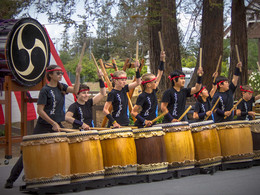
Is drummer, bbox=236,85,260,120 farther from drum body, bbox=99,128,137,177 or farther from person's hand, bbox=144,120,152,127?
drum body, bbox=99,128,137,177

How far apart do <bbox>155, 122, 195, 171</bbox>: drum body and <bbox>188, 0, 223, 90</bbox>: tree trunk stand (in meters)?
5.75

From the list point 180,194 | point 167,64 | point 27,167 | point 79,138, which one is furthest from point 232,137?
point 167,64

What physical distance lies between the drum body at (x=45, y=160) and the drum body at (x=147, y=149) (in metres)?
1.40

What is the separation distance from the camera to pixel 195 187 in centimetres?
666

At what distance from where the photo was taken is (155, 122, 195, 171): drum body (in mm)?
7500

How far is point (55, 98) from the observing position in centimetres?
672

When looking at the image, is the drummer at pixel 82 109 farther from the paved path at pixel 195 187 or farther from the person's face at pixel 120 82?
the paved path at pixel 195 187

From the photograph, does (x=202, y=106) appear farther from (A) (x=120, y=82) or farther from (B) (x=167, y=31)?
(B) (x=167, y=31)

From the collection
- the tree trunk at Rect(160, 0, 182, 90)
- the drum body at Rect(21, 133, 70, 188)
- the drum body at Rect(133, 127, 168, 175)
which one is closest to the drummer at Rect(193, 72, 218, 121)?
the drum body at Rect(133, 127, 168, 175)

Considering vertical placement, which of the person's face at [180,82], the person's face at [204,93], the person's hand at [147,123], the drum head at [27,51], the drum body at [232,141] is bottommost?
the drum body at [232,141]

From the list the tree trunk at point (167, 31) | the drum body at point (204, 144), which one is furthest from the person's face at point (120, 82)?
the tree trunk at point (167, 31)

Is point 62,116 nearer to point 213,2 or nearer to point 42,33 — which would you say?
point 42,33

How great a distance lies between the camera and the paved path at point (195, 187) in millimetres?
6316

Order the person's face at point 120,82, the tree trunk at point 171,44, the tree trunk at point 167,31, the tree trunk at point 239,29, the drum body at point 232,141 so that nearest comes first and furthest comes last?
1. the person's face at point 120,82
2. the drum body at point 232,141
3. the tree trunk at point 167,31
4. the tree trunk at point 171,44
5. the tree trunk at point 239,29
